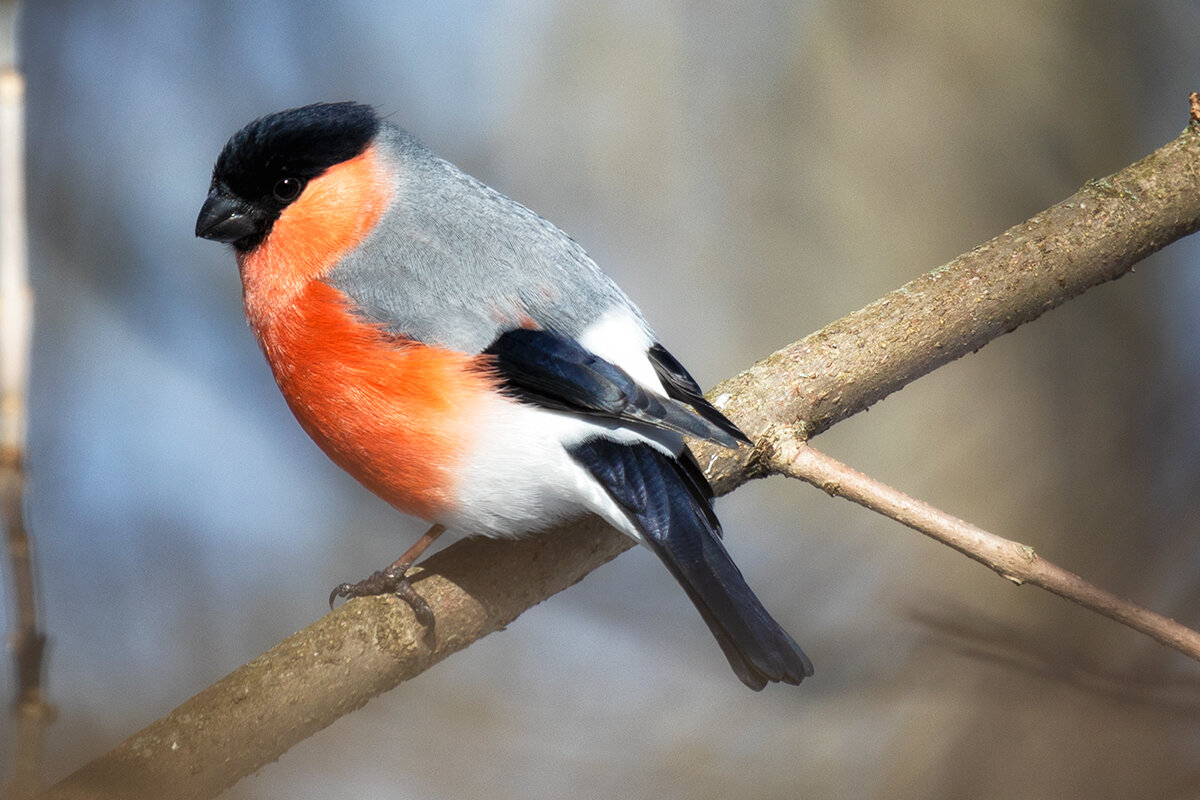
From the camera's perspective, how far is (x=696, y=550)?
1685mm

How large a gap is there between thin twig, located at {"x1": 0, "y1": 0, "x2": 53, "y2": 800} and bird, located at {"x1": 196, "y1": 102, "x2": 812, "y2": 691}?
1.08 m

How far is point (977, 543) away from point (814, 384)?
510 millimetres

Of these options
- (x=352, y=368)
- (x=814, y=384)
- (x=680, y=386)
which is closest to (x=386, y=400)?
(x=352, y=368)

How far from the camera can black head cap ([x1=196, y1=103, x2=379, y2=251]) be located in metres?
2.11

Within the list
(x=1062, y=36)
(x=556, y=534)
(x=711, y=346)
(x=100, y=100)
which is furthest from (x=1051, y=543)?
(x=100, y=100)

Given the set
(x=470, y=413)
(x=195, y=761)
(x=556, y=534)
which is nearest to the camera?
(x=195, y=761)

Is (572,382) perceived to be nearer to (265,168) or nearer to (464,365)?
(464,365)

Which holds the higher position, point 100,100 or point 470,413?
point 100,100

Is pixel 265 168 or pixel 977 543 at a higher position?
pixel 265 168

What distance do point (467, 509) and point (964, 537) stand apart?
2.75ft

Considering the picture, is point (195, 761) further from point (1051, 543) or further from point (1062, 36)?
point (1062, 36)

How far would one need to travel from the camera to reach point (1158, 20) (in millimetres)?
3713

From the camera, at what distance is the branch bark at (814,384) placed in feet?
5.65

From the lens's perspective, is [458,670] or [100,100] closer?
[458,670]
